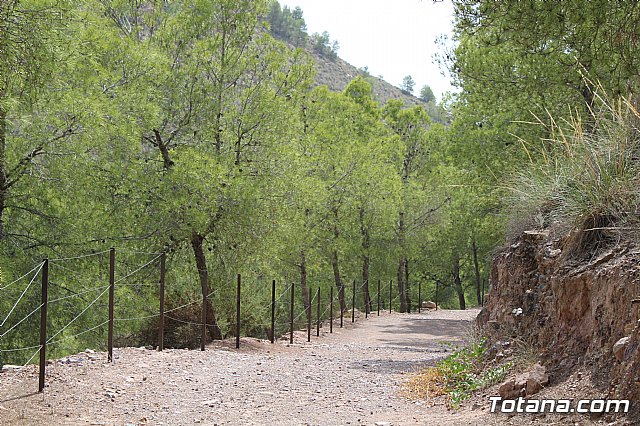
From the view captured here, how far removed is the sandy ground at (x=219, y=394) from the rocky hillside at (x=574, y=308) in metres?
0.58

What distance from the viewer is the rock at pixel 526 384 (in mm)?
5473

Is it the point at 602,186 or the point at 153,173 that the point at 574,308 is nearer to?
the point at 602,186

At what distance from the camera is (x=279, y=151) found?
1534 centimetres

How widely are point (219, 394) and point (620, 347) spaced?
4.42 m

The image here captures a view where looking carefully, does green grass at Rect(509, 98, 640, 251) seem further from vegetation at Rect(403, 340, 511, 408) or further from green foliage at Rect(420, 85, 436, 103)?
green foliage at Rect(420, 85, 436, 103)

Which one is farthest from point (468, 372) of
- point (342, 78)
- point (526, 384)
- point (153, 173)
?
point (342, 78)

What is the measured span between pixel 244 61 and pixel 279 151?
2309mm

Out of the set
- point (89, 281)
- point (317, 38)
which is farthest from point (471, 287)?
point (317, 38)

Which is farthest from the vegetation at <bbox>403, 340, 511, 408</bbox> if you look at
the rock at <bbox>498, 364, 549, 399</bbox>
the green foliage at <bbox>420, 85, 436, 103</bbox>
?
the green foliage at <bbox>420, 85, 436, 103</bbox>

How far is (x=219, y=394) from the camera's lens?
24.5ft

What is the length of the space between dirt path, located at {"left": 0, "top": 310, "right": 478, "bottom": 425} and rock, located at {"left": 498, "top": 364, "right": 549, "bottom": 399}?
0.47m

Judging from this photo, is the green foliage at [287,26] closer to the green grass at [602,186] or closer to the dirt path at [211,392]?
the dirt path at [211,392]

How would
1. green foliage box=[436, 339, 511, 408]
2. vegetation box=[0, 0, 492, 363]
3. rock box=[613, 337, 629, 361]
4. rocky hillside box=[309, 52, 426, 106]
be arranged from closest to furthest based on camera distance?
rock box=[613, 337, 629, 361], green foliage box=[436, 339, 511, 408], vegetation box=[0, 0, 492, 363], rocky hillside box=[309, 52, 426, 106]

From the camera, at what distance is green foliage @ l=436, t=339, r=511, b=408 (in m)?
6.52
